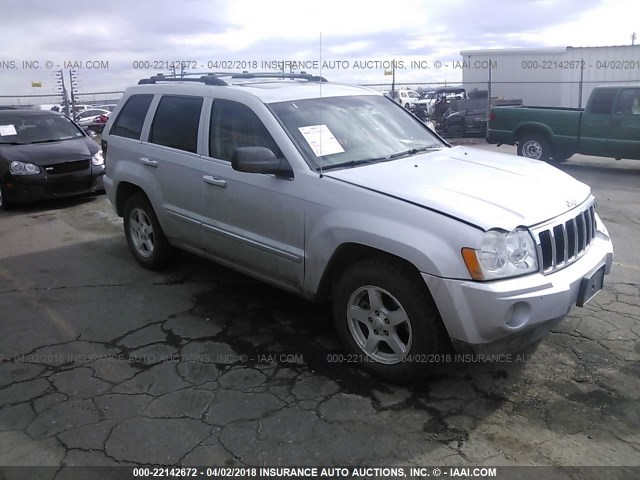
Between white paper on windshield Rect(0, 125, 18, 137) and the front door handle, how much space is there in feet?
19.6

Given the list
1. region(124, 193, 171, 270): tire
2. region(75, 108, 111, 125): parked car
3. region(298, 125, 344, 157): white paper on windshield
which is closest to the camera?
region(298, 125, 344, 157): white paper on windshield

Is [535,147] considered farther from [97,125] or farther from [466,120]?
[97,125]

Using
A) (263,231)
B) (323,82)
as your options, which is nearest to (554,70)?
(323,82)

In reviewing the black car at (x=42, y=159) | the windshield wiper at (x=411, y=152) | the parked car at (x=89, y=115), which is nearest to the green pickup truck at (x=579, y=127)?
the windshield wiper at (x=411, y=152)

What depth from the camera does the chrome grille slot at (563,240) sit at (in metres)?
3.13

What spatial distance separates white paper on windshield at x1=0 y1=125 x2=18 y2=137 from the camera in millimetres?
8734

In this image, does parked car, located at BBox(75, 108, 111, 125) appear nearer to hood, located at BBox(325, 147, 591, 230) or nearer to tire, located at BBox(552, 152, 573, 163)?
tire, located at BBox(552, 152, 573, 163)

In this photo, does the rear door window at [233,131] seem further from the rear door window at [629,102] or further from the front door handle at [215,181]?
the rear door window at [629,102]

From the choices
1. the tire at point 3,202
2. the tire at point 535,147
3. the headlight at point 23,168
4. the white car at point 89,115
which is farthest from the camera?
the white car at point 89,115

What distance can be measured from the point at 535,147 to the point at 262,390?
1092 cm

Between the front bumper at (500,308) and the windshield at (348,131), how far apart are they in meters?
1.26

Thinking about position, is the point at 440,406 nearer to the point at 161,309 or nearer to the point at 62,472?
the point at 62,472

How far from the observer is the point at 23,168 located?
8.10 metres

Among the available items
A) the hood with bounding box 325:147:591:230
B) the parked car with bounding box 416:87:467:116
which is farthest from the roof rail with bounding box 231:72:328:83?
the parked car with bounding box 416:87:467:116
